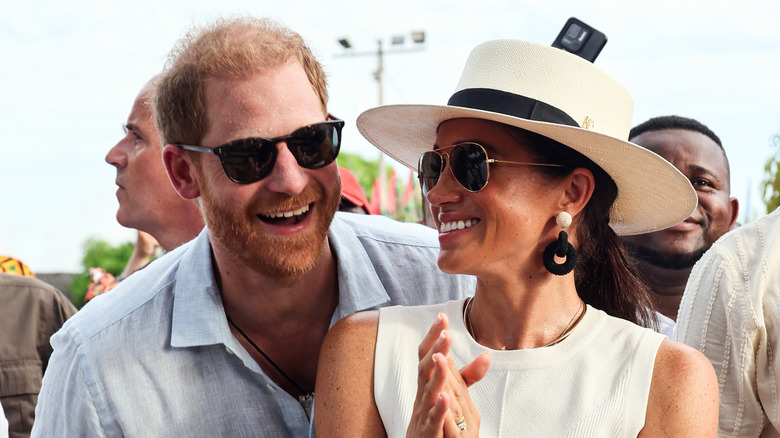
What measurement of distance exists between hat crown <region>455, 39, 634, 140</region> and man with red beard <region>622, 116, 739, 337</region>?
6.89 feet

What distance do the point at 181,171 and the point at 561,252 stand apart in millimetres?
1558

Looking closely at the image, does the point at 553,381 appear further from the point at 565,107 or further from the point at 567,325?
the point at 565,107

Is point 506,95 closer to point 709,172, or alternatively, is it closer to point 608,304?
point 608,304

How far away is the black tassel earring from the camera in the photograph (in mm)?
2637

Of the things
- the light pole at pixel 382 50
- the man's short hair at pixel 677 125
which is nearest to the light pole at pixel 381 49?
the light pole at pixel 382 50

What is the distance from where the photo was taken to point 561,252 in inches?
104

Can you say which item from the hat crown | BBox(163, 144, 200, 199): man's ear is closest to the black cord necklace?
BBox(163, 144, 200, 199): man's ear

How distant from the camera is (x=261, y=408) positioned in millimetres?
3049

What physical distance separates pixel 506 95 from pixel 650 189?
616 mm

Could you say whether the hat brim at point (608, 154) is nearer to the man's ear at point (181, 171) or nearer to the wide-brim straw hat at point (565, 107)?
the wide-brim straw hat at point (565, 107)

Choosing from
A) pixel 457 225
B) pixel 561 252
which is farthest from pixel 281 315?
pixel 561 252

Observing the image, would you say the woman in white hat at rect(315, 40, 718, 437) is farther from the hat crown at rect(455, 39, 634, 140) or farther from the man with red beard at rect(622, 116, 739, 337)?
the man with red beard at rect(622, 116, 739, 337)

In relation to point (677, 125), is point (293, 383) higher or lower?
lower

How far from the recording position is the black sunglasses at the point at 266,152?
296 centimetres
